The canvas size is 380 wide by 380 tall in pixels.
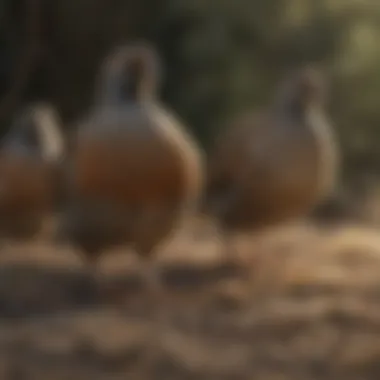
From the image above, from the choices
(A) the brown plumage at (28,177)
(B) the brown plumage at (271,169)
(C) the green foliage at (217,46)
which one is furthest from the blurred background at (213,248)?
(B) the brown plumage at (271,169)

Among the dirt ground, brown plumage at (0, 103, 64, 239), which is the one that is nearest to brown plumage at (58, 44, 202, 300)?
the dirt ground

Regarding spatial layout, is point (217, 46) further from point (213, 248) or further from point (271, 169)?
point (271, 169)

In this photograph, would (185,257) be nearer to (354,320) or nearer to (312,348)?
(354,320)

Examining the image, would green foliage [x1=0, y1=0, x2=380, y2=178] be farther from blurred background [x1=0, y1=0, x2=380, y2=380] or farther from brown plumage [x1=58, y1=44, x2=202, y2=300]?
brown plumage [x1=58, y1=44, x2=202, y2=300]

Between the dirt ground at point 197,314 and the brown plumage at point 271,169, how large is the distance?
24 cm

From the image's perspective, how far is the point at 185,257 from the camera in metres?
4.46

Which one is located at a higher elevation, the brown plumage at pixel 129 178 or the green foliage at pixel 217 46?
the green foliage at pixel 217 46

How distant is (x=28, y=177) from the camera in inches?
168

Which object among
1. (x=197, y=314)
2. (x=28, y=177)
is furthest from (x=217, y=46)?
(x=197, y=314)

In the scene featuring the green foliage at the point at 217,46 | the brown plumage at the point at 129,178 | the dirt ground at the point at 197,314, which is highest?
the green foliage at the point at 217,46

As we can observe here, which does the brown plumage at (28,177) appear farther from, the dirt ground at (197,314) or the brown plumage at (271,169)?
the brown plumage at (271,169)

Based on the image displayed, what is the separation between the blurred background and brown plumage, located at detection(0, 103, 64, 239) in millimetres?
140

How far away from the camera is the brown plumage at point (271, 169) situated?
13.0 ft

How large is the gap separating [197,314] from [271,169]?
0.82 metres
